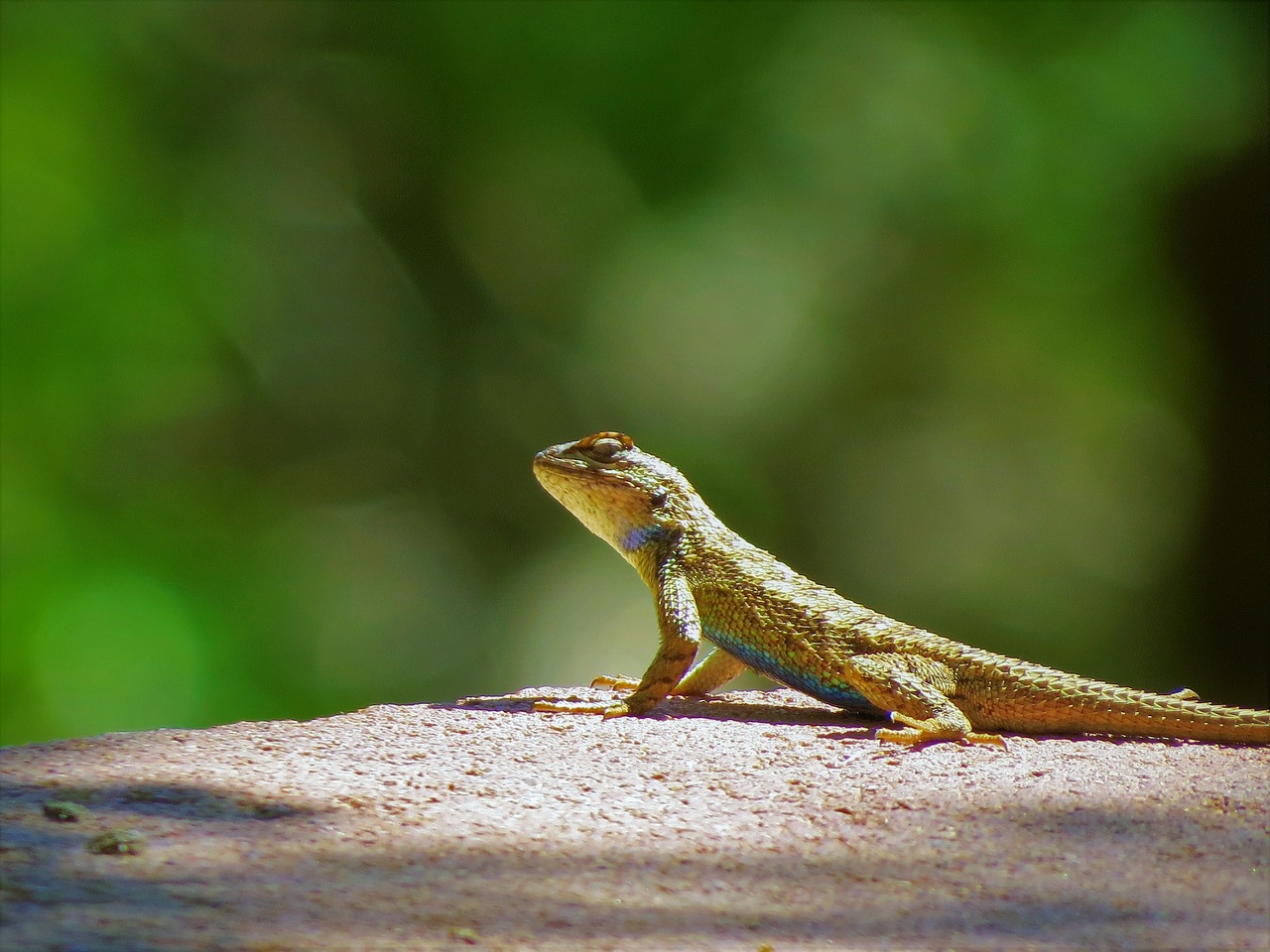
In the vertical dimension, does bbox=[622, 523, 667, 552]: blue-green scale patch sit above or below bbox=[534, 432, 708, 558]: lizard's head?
below

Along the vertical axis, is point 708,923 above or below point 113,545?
below

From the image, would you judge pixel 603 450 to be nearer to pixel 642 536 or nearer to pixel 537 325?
pixel 642 536

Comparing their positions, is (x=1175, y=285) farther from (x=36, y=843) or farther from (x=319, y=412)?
(x=36, y=843)

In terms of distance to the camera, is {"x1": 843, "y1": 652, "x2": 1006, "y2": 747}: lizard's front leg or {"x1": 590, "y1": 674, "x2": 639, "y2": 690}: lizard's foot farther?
{"x1": 590, "y1": 674, "x2": 639, "y2": 690}: lizard's foot

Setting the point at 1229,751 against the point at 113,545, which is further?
the point at 113,545

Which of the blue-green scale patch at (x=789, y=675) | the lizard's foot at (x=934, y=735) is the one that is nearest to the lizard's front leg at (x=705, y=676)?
the blue-green scale patch at (x=789, y=675)

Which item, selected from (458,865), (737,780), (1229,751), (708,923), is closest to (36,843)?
(458,865)

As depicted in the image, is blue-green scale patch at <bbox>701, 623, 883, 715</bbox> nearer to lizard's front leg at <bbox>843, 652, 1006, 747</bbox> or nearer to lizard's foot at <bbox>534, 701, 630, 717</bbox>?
lizard's front leg at <bbox>843, 652, 1006, 747</bbox>

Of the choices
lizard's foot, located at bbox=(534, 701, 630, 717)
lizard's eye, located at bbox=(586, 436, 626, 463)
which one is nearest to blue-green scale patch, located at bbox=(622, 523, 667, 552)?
lizard's eye, located at bbox=(586, 436, 626, 463)
